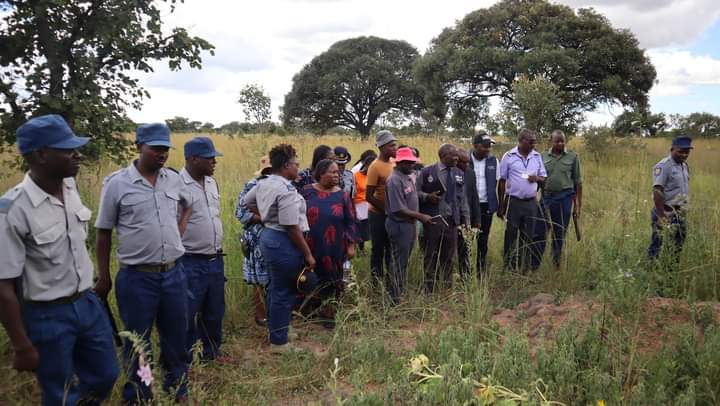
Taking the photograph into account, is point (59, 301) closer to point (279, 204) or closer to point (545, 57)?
point (279, 204)

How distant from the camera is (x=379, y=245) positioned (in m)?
5.36

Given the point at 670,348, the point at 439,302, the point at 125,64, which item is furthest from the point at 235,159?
the point at 670,348

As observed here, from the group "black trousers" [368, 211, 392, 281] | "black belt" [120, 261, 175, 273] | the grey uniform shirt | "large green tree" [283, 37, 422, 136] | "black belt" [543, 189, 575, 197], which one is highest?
"large green tree" [283, 37, 422, 136]

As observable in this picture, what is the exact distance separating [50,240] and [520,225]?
4784 millimetres

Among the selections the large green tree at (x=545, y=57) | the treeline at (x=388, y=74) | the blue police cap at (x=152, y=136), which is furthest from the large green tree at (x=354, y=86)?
the blue police cap at (x=152, y=136)

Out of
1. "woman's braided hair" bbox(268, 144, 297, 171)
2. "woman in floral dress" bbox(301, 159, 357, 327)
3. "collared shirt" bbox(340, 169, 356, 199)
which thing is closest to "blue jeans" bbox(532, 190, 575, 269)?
"collared shirt" bbox(340, 169, 356, 199)

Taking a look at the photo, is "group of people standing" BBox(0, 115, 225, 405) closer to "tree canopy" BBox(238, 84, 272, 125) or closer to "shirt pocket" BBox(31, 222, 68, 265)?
"shirt pocket" BBox(31, 222, 68, 265)

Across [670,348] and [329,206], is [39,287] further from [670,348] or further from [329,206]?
[670,348]

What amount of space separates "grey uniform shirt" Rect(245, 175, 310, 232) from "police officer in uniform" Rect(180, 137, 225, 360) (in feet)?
1.16

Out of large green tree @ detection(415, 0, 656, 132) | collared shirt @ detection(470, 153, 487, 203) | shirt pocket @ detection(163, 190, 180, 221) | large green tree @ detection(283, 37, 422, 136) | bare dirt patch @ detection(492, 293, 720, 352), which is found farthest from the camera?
large green tree @ detection(283, 37, 422, 136)

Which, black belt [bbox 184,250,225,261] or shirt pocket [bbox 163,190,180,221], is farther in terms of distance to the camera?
black belt [bbox 184,250,225,261]

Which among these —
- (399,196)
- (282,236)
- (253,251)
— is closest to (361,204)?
(399,196)

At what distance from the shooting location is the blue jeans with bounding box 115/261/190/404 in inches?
111

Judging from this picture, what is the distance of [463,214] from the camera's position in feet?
17.2
